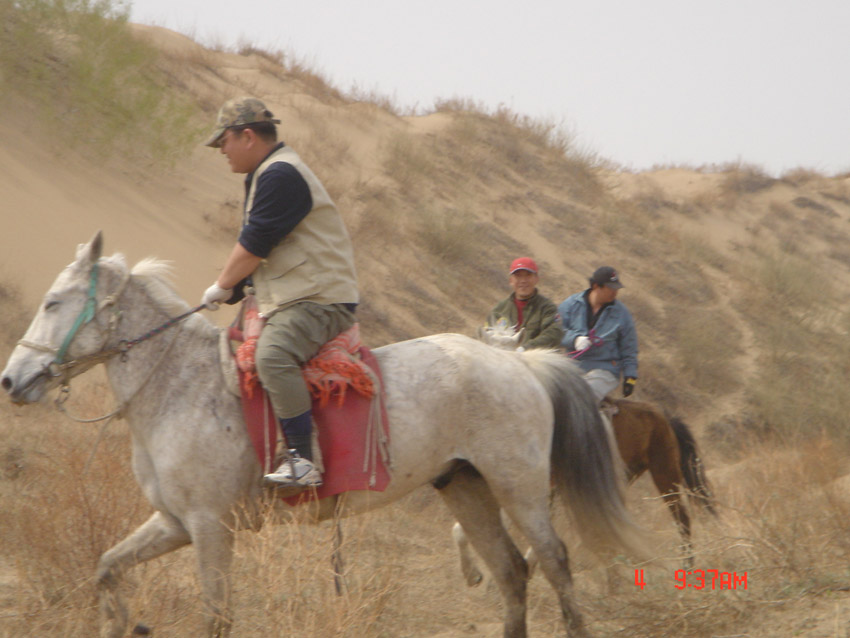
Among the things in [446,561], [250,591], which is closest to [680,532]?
[446,561]

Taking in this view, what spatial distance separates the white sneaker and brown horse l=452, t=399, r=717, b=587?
10.7 feet

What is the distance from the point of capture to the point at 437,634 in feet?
17.5

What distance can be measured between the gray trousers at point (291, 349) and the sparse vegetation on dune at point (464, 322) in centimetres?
61

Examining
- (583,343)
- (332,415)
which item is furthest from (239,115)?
(583,343)

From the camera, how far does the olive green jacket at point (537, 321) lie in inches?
255

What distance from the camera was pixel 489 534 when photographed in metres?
4.81

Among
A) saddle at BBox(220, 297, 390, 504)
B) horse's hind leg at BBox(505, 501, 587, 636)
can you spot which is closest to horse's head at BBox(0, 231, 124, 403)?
saddle at BBox(220, 297, 390, 504)

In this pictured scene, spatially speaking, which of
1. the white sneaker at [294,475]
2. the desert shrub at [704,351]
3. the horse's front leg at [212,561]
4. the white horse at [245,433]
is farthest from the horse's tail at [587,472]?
the desert shrub at [704,351]

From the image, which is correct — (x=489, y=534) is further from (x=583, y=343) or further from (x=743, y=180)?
(x=743, y=180)

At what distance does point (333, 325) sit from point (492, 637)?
242 cm

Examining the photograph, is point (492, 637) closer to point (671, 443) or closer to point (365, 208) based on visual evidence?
point (671, 443)

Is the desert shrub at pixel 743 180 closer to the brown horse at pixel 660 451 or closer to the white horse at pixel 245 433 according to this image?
the brown horse at pixel 660 451
